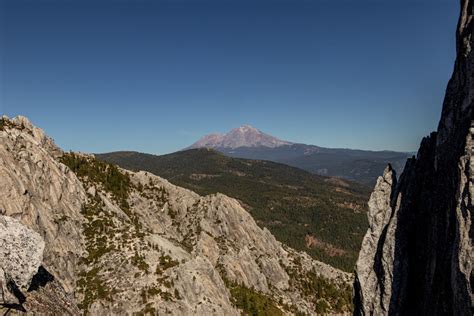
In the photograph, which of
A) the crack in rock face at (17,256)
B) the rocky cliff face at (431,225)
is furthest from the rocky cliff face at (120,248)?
the rocky cliff face at (431,225)

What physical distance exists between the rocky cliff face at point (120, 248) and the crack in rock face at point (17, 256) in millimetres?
74

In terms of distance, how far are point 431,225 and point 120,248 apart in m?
54.5

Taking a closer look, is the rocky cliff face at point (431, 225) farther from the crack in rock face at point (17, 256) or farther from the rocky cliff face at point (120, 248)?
the crack in rock face at point (17, 256)

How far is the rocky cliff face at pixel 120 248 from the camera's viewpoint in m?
28.1

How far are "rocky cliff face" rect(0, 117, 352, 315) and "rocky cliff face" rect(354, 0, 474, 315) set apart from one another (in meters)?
30.1

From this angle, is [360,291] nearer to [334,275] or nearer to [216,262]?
[216,262]

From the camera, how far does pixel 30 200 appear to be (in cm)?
5962

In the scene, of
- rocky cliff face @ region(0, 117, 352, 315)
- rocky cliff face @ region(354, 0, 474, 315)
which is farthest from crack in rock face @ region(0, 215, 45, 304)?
rocky cliff face @ region(354, 0, 474, 315)

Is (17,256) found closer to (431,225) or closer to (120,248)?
(431,225)

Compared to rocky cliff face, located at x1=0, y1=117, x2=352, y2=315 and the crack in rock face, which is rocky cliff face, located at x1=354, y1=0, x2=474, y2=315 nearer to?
rocky cliff face, located at x1=0, y1=117, x2=352, y2=315

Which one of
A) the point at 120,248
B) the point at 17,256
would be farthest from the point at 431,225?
the point at 120,248

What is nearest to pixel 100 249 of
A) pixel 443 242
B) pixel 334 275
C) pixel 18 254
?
pixel 18 254

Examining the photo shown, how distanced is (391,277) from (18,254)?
111ft

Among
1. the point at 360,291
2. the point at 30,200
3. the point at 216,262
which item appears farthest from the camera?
the point at 216,262
